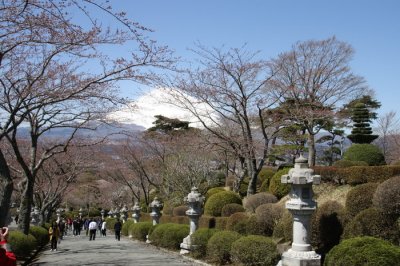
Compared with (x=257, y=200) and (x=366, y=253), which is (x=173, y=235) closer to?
(x=257, y=200)

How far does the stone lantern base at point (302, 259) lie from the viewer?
900cm

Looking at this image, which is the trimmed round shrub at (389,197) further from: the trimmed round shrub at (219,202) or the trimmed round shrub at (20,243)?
the trimmed round shrub at (20,243)

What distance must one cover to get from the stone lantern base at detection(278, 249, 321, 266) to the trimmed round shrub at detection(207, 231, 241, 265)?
3511 mm

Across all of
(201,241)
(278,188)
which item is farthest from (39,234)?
(278,188)

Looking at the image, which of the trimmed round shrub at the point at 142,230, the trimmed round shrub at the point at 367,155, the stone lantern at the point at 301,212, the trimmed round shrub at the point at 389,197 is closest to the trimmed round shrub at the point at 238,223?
the stone lantern at the point at 301,212

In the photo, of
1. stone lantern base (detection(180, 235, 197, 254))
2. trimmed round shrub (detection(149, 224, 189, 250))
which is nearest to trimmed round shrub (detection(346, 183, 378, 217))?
stone lantern base (detection(180, 235, 197, 254))

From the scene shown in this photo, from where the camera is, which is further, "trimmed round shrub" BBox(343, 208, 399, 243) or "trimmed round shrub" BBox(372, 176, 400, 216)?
"trimmed round shrub" BBox(343, 208, 399, 243)

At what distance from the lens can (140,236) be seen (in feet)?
82.4

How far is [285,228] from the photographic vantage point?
12141 mm

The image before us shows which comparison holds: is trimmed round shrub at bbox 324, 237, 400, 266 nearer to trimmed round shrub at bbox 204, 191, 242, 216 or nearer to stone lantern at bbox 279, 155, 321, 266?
stone lantern at bbox 279, 155, 321, 266

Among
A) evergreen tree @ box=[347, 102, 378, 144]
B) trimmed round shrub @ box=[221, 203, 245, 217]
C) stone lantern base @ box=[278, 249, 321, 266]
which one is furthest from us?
evergreen tree @ box=[347, 102, 378, 144]

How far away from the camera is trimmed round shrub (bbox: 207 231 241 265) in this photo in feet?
41.5

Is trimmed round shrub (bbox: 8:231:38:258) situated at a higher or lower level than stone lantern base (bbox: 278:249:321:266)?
lower

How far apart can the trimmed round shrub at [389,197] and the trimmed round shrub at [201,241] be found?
6.60m
